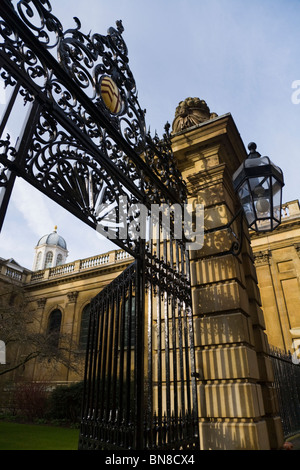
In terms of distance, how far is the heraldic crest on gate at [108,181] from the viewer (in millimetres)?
2584

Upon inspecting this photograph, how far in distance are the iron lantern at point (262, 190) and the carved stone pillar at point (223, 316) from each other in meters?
0.98

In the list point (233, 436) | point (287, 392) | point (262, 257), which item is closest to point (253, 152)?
point (233, 436)

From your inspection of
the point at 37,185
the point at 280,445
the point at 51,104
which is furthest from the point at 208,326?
the point at 51,104

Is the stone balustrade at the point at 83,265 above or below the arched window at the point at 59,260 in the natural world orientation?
below

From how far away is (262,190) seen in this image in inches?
115

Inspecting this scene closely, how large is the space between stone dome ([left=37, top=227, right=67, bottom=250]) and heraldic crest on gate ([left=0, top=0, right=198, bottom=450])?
131 ft

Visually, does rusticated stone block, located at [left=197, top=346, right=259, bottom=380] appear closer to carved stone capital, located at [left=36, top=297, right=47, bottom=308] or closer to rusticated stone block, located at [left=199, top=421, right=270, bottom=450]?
rusticated stone block, located at [left=199, top=421, right=270, bottom=450]

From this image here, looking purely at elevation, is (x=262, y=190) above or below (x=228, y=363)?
above

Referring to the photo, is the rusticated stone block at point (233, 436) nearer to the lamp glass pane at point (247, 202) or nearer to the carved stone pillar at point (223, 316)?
the carved stone pillar at point (223, 316)

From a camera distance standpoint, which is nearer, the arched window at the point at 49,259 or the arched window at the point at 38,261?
the arched window at the point at 38,261

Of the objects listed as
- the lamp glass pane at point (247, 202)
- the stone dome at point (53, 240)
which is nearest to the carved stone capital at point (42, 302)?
the stone dome at point (53, 240)

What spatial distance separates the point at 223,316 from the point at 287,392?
4.29 m

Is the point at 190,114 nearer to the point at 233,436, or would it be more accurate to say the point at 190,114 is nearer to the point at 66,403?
the point at 233,436
